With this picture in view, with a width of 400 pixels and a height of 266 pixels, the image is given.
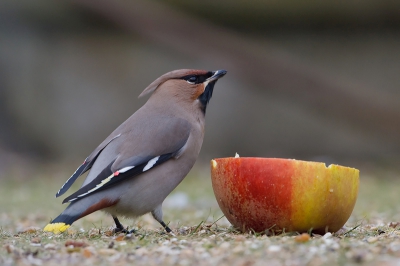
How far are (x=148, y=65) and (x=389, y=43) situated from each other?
11.8 ft

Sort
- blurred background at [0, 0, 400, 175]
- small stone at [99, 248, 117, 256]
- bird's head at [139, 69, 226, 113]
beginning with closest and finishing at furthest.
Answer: small stone at [99, 248, 117, 256] < bird's head at [139, 69, 226, 113] < blurred background at [0, 0, 400, 175]

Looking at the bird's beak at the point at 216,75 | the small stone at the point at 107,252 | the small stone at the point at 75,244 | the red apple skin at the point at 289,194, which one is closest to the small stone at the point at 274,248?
the red apple skin at the point at 289,194

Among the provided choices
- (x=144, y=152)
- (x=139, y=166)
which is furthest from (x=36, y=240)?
(x=144, y=152)

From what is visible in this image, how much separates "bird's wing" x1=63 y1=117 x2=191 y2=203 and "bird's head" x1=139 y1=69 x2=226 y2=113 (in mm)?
356

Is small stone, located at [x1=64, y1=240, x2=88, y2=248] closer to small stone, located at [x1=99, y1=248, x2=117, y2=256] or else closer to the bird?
small stone, located at [x1=99, y1=248, x2=117, y2=256]

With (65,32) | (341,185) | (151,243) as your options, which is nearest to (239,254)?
(151,243)

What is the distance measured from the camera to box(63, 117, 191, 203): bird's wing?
13.5 ft

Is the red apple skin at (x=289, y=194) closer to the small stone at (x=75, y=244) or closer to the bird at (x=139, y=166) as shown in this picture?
the bird at (x=139, y=166)

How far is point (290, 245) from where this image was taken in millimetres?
3342

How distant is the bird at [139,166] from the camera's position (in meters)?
4.09

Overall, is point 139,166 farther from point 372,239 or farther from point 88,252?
point 372,239

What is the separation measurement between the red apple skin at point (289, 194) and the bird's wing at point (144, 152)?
0.60 metres

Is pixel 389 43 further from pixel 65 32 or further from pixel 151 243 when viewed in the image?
pixel 151 243

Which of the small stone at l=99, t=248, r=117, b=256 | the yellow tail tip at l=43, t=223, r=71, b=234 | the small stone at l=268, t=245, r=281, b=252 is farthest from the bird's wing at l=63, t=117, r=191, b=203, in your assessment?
the small stone at l=268, t=245, r=281, b=252
